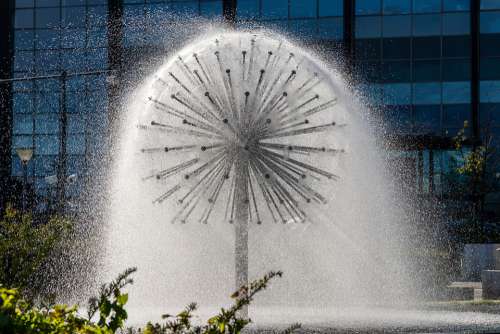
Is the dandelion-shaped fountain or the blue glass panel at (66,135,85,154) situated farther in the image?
the blue glass panel at (66,135,85,154)

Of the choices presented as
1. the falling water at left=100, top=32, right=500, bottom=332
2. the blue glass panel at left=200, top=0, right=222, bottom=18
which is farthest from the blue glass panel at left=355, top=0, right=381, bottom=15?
the falling water at left=100, top=32, right=500, bottom=332

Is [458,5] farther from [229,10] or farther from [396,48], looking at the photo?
[229,10]

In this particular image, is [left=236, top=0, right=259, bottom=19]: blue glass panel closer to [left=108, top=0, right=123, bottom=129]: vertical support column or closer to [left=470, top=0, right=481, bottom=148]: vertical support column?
[left=108, top=0, right=123, bottom=129]: vertical support column

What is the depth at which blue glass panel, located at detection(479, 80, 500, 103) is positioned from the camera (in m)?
41.0

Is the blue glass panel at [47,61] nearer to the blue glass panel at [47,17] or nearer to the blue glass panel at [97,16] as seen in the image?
the blue glass panel at [47,17]

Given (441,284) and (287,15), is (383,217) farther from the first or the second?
(287,15)

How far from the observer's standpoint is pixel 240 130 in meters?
10.9

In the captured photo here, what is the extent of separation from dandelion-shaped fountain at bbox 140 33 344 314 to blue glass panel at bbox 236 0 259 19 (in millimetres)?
29394

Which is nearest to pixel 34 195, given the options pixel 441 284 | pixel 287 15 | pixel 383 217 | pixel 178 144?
pixel 287 15

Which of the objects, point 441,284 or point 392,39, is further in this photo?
point 392,39

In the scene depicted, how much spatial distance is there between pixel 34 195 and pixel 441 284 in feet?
72.2

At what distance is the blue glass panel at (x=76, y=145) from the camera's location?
42.2m

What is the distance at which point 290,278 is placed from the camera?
1602cm

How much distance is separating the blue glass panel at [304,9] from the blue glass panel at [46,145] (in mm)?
11748
